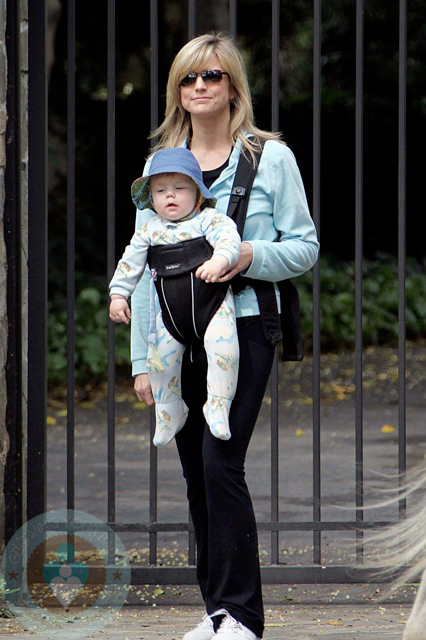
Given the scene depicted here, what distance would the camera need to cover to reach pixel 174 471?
7633 mm

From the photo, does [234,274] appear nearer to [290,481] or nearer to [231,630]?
[231,630]

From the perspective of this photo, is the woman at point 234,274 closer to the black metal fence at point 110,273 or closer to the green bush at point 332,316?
the black metal fence at point 110,273

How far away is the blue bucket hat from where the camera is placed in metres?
3.36

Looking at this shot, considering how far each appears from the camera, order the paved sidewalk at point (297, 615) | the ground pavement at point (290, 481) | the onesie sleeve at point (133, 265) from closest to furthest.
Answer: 1. the onesie sleeve at point (133, 265)
2. the paved sidewalk at point (297, 615)
3. the ground pavement at point (290, 481)

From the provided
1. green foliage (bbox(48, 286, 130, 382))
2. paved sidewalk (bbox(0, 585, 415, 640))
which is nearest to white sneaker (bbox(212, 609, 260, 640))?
paved sidewalk (bbox(0, 585, 415, 640))

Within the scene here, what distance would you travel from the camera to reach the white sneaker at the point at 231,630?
345 centimetres

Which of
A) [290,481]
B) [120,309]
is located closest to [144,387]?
[120,309]

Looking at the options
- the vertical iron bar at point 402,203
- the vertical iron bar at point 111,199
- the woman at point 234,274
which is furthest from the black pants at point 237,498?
the vertical iron bar at point 402,203

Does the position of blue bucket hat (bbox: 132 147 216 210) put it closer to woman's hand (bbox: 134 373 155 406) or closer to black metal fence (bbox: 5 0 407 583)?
woman's hand (bbox: 134 373 155 406)

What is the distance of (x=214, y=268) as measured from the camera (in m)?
3.29

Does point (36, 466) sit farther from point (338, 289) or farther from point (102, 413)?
point (338, 289)

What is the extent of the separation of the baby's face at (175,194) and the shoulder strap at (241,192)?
0.14 meters

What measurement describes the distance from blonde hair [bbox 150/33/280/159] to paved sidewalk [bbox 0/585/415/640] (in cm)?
179

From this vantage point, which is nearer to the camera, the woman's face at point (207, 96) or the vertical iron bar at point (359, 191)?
the woman's face at point (207, 96)
